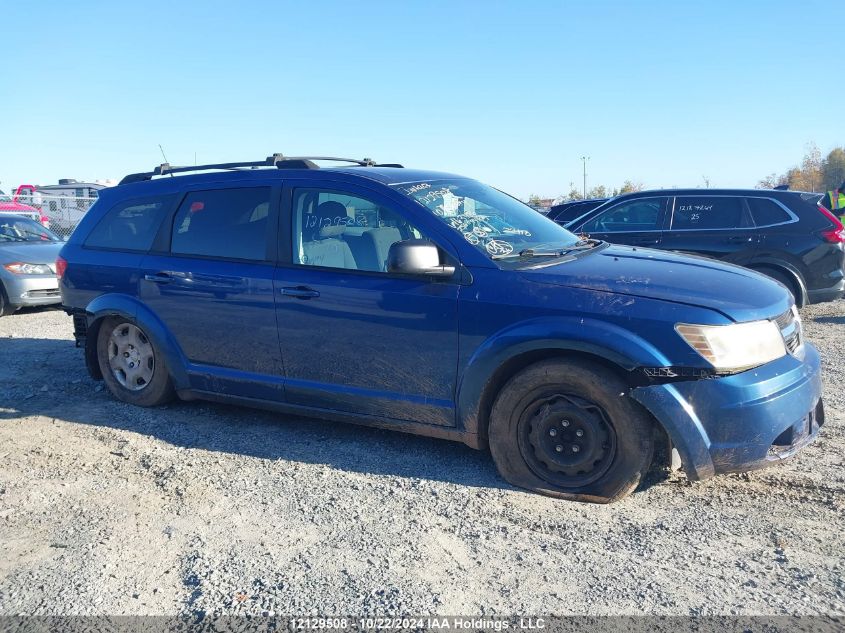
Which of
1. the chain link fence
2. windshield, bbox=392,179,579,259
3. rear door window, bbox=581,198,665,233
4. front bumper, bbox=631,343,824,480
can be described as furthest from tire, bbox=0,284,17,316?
the chain link fence

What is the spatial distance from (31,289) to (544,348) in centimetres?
926

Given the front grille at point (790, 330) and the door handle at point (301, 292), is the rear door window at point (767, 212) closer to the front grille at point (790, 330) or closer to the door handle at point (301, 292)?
the front grille at point (790, 330)

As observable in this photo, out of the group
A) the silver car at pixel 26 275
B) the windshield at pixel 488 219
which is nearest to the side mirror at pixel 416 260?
the windshield at pixel 488 219

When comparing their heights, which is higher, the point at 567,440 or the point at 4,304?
the point at 4,304

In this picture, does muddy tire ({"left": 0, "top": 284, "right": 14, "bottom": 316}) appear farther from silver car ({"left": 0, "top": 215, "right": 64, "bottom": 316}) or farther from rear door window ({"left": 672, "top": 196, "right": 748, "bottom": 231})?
rear door window ({"left": 672, "top": 196, "right": 748, "bottom": 231})

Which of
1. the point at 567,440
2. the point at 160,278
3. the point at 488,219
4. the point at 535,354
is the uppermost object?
the point at 488,219

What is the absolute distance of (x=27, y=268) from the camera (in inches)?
413

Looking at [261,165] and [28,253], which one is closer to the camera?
[261,165]

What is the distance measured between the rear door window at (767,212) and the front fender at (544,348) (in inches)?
245

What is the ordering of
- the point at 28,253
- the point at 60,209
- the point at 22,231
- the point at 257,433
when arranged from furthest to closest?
the point at 60,209 → the point at 22,231 → the point at 28,253 → the point at 257,433

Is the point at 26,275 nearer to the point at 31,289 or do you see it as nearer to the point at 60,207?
the point at 31,289

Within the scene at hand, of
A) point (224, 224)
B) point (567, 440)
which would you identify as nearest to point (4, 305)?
point (224, 224)

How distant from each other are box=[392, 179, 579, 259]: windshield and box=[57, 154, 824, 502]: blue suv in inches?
0.7

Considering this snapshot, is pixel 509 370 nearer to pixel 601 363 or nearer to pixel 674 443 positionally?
pixel 601 363
